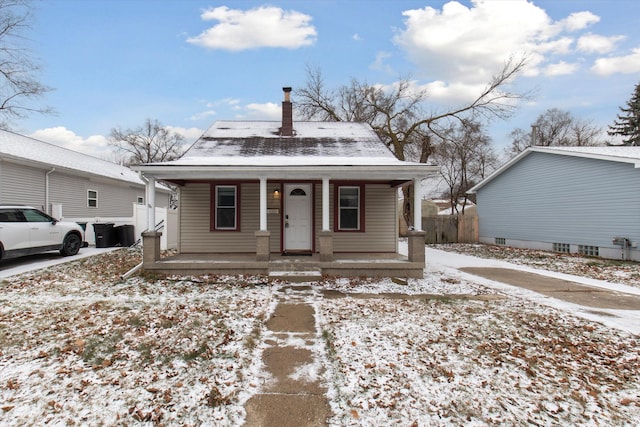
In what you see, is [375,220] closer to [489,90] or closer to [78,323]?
[78,323]

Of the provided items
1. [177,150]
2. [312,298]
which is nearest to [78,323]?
[312,298]

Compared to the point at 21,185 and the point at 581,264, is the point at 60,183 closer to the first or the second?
the point at 21,185

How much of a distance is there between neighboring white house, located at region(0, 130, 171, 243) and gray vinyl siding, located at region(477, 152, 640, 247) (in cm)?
1751

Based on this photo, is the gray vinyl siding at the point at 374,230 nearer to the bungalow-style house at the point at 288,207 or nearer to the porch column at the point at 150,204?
the bungalow-style house at the point at 288,207

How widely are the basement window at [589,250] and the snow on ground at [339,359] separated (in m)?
8.60

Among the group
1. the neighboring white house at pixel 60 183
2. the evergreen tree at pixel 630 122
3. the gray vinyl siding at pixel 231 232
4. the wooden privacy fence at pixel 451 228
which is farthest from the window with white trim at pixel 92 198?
the evergreen tree at pixel 630 122

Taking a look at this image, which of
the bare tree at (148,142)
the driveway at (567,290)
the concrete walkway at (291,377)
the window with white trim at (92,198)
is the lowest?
the concrete walkway at (291,377)

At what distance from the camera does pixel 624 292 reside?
22.9ft

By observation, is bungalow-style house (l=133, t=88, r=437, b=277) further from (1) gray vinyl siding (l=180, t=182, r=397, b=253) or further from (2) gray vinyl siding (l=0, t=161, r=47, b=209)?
(2) gray vinyl siding (l=0, t=161, r=47, b=209)

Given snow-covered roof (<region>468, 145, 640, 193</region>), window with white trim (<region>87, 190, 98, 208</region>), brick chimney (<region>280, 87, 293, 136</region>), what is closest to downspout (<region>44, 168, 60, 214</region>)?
window with white trim (<region>87, 190, 98, 208</region>)

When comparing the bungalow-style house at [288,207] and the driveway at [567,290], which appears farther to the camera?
the bungalow-style house at [288,207]

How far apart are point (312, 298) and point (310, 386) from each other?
10.1ft

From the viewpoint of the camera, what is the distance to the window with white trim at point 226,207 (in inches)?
393

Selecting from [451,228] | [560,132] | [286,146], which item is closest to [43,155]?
[286,146]
